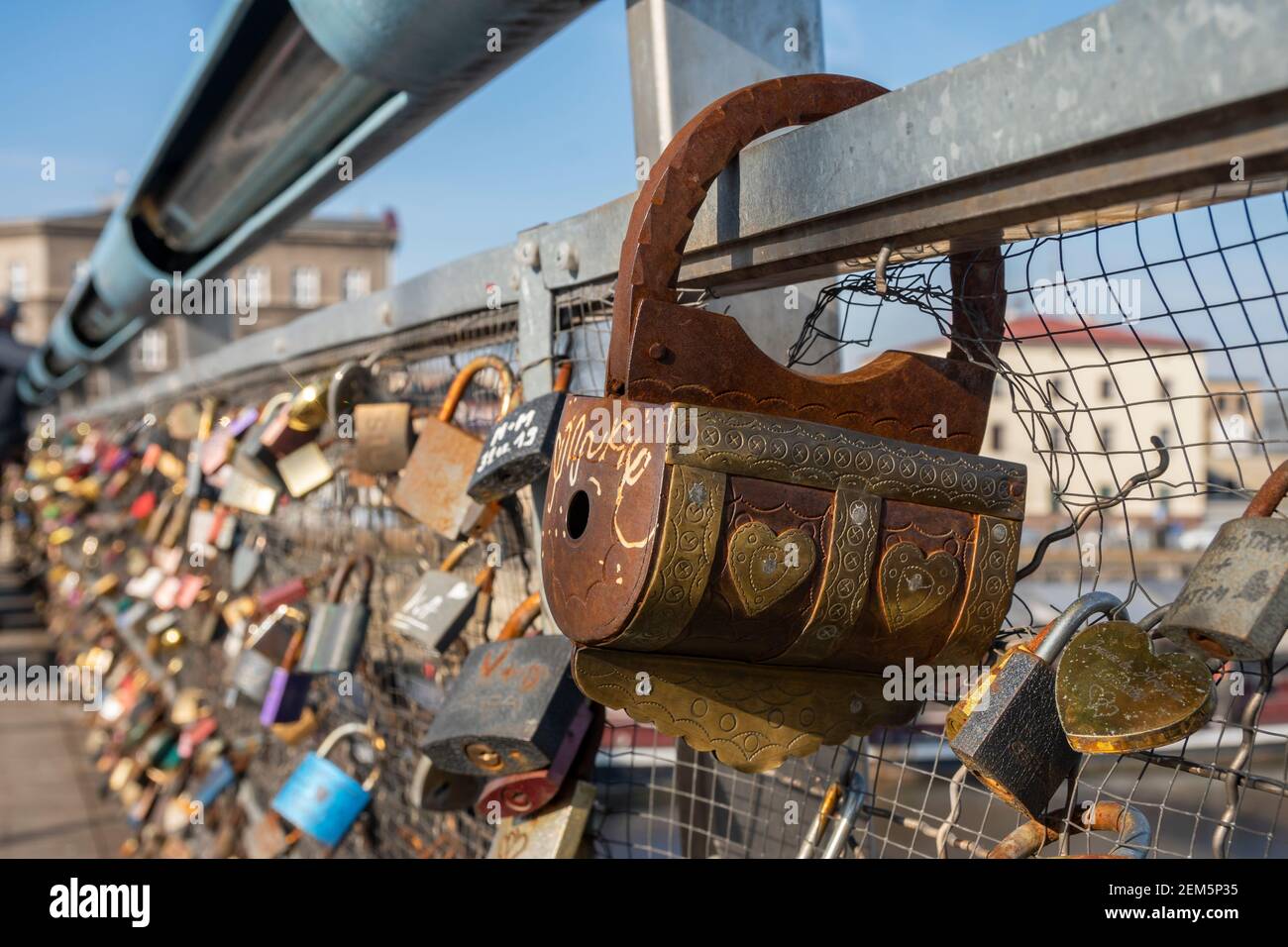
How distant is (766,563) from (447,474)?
0.90 metres

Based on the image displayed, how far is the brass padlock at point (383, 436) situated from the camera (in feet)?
6.05

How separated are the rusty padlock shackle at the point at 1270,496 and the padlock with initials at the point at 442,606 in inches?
44.4

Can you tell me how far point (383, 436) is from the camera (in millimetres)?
1854

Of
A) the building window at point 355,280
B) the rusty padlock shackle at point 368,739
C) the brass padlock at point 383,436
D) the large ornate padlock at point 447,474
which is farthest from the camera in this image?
the building window at point 355,280

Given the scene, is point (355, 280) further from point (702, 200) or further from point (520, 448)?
point (702, 200)

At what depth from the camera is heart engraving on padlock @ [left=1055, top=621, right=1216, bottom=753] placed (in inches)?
29.6

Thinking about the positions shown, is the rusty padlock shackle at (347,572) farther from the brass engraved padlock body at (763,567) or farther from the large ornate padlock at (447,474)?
the brass engraved padlock body at (763,567)

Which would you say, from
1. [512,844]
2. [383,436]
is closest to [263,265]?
[383,436]

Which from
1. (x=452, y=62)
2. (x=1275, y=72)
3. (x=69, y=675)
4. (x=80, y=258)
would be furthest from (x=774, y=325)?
(x=80, y=258)

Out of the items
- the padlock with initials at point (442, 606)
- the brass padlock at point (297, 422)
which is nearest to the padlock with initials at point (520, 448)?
the padlock with initials at point (442, 606)

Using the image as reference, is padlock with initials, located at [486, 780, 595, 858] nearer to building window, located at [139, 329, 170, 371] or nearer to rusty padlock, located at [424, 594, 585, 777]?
rusty padlock, located at [424, 594, 585, 777]

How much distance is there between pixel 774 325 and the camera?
51.6 inches

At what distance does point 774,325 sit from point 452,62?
602 mm
